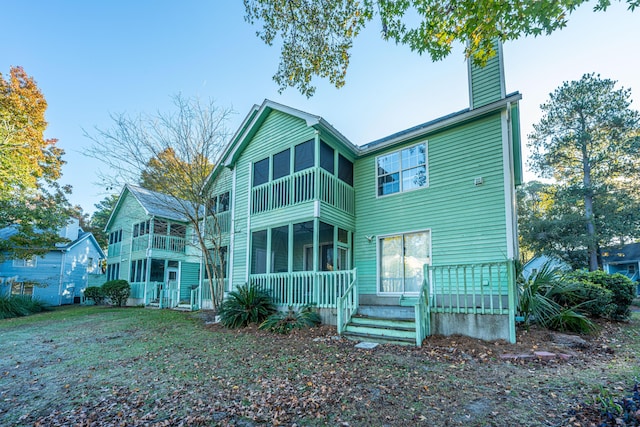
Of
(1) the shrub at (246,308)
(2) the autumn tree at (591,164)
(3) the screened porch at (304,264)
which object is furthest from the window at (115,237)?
(2) the autumn tree at (591,164)

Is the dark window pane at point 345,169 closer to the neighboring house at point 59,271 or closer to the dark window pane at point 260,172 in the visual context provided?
the dark window pane at point 260,172

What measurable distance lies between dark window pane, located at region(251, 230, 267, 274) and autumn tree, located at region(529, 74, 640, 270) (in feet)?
60.2

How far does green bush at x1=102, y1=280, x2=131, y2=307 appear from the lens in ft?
64.1

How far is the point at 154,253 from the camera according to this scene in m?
19.8

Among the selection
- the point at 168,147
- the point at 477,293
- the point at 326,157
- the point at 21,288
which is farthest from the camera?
the point at 21,288

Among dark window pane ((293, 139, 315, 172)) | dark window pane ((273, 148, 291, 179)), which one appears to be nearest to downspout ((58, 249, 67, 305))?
dark window pane ((273, 148, 291, 179))

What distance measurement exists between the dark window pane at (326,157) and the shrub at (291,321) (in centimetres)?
447

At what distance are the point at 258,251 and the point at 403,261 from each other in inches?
218

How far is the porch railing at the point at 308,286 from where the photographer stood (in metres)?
8.92

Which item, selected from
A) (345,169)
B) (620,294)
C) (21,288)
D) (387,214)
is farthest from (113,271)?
(620,294)

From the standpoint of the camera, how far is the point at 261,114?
1222 centimetres

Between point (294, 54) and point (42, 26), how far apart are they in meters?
11.1

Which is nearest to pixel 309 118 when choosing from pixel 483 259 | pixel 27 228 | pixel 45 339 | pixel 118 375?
pixel 483 259

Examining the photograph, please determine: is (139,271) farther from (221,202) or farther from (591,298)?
(591,298)
